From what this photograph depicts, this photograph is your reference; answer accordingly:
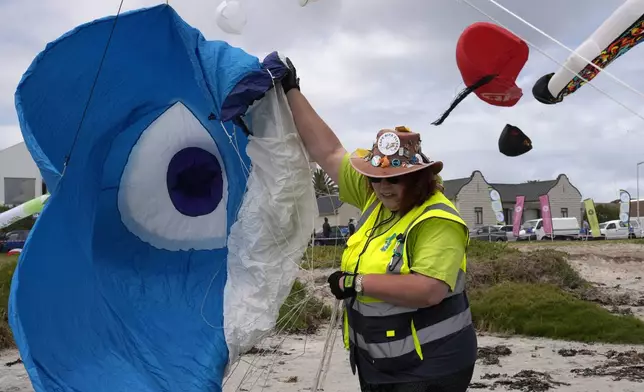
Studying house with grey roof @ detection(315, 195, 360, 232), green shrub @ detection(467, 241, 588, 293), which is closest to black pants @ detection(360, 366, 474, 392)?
house with grey roof @ detection(315, 195, 360, 232)

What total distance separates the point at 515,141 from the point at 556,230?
26.5m

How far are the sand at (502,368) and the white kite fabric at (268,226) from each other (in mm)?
832

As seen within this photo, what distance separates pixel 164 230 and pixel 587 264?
10941 millimetres

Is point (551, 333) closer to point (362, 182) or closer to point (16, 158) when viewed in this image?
point (362, 182)

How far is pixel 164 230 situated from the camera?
3559 millimetres

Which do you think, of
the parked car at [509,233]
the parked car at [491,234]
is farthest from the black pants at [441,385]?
the parked car at [509,233]

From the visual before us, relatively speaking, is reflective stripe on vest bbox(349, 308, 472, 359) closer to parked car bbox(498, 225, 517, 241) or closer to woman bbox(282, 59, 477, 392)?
woman bbox(282, 59, 477, 392)

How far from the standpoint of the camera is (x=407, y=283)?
1.98 m

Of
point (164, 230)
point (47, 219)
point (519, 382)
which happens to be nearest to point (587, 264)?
point (519, 382)

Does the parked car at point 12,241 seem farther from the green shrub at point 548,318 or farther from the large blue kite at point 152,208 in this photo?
the large blue kite at point 152,208

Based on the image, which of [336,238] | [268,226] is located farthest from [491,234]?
[268,226]

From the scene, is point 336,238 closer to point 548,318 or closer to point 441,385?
point 441,385

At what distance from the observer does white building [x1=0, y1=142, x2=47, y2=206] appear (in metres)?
25.6

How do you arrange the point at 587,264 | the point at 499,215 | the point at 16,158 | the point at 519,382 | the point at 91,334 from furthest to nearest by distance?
the point at 16,158 < the point at 499,215 < the point at 587,264 < the point at 519,382 < the point at 91,334
